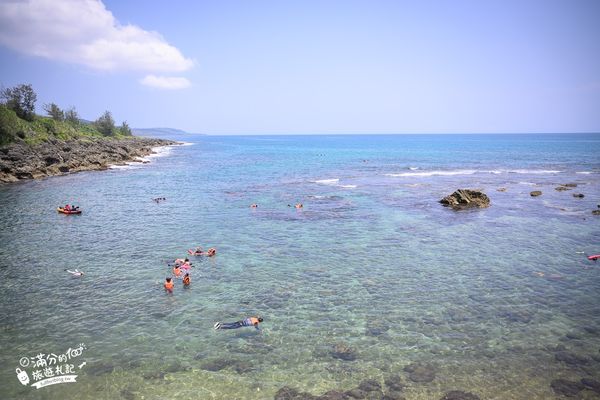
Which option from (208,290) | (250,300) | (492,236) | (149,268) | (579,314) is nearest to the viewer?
(579,314)

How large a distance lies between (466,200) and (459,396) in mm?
35961

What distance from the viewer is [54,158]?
78688 mm

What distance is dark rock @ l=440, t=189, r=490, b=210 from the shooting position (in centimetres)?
4559

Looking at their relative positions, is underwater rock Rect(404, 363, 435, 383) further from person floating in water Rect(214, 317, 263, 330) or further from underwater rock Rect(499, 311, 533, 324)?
person floating in water Rect(214, 317, 263, 330)

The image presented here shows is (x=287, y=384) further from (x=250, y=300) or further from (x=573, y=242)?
(x=573, y=242)

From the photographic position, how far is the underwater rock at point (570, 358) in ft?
51.3

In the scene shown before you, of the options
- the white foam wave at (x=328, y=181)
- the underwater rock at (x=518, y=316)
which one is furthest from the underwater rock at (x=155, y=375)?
the white foam wave at (x=328, y=181)

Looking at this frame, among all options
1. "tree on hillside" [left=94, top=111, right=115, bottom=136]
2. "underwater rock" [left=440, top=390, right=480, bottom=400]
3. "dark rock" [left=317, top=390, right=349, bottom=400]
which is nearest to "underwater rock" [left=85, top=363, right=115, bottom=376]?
"dark rock" [left=317, top=390, right=349, bottom=400]

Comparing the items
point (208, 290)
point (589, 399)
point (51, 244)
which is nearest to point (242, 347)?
point (208, 290)

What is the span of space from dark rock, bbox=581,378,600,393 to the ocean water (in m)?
0.29

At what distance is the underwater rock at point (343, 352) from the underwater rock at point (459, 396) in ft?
13.5

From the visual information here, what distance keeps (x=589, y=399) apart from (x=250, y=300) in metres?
16.2

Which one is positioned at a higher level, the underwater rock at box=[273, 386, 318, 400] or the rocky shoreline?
the rocky shoreline

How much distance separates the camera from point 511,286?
76.0 feet
